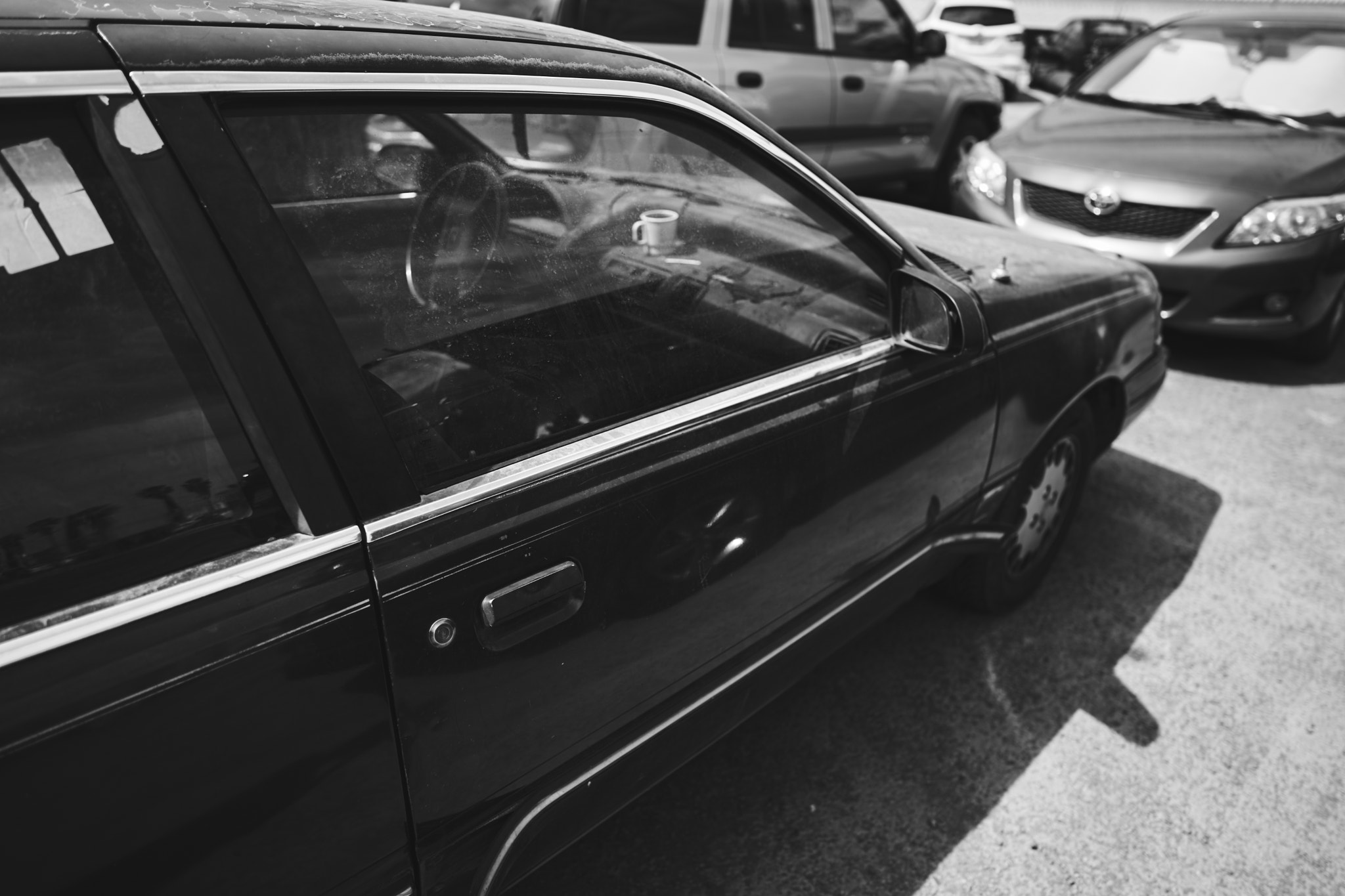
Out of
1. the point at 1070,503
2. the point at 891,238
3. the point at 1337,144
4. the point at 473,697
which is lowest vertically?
the point at 1070,503

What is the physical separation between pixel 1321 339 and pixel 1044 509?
10.2 ft

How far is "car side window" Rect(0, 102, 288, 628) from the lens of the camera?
1083mm

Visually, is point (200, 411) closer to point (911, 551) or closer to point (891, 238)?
point (891, 238)

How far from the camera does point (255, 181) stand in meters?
1.22

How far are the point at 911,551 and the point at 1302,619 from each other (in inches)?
65.4

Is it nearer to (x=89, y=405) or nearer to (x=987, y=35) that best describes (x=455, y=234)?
(x=89, y=405)

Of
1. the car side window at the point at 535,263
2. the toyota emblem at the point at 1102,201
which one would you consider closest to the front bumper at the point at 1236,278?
the toyota emblem at the point at 1102,201

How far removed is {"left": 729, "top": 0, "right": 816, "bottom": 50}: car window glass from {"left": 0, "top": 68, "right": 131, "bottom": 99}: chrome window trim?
198 inches

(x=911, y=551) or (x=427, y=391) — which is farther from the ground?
(x=427, y=391)

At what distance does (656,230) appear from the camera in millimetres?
1878

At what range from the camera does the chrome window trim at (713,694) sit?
152cm

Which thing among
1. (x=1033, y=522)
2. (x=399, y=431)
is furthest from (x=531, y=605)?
(x=1033, y=522)

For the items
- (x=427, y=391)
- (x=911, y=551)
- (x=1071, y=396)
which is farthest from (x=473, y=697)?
(x=1071, y=396)

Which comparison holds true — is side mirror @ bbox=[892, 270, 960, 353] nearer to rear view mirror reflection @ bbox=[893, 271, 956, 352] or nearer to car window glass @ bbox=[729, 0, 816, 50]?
rear view mirror reflection @ bbox=[893, 271, 956, 352]
